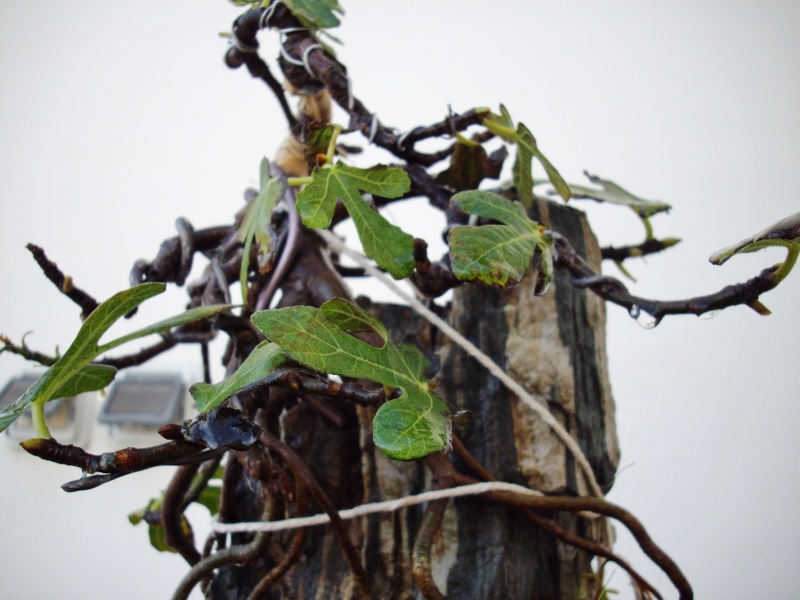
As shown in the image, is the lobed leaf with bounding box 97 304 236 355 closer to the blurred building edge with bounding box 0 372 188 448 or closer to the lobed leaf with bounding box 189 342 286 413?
the lobed leaf with bounding box 189 342 286 413

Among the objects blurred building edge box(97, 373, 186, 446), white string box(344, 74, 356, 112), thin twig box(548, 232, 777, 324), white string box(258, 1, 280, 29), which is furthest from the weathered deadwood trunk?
blurred building edge box(97, 373, 186, 446)

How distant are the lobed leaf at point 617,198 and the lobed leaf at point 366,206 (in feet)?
1.03

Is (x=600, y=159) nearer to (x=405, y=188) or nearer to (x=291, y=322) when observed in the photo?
(x=405, y=188)

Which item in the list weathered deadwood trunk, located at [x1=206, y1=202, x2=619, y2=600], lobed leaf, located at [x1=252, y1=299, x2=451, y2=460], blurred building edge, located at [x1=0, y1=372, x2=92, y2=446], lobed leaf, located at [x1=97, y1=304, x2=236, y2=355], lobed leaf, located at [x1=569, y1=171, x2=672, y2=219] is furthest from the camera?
blurred building edge, located at [x1=0, y1=372, x2=92, y2=446]

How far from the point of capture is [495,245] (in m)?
0.45

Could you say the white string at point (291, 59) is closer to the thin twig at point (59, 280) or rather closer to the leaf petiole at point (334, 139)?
the leaf petiole at point (334, 139)

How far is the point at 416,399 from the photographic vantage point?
1.40 ft

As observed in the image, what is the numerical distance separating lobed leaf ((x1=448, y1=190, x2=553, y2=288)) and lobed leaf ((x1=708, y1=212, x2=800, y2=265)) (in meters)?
0.12

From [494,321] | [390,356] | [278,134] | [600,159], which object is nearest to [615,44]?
[600,159]

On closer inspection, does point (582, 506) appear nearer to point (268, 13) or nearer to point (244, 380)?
point (244, 380)

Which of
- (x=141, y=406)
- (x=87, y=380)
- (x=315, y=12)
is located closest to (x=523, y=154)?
(x=315, y=12)

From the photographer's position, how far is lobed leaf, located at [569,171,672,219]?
2.38 feet

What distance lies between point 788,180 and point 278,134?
967 millimetres

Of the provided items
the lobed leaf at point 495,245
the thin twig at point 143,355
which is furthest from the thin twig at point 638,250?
the thin twig at point 143,355
